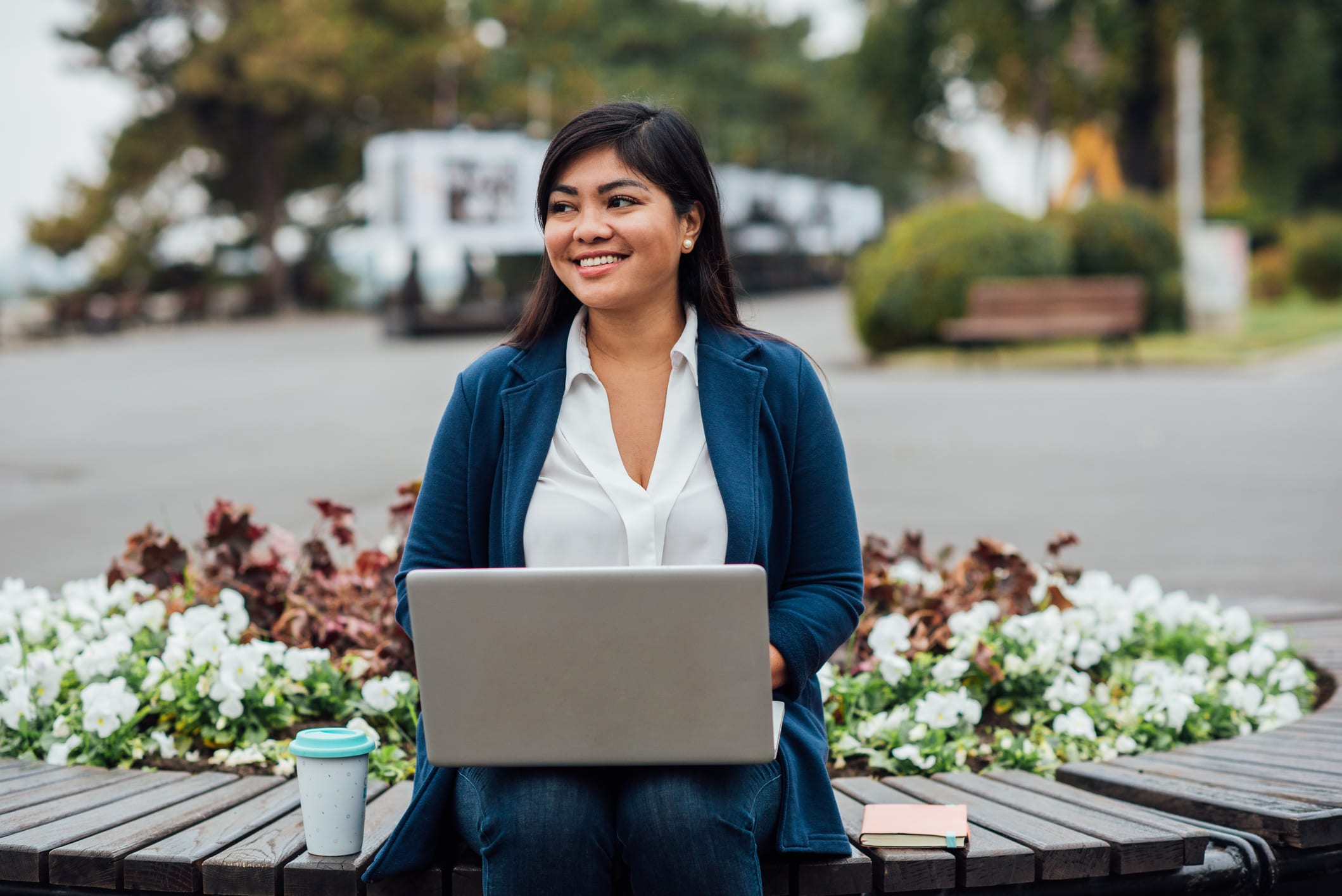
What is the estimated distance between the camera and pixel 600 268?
2.65m

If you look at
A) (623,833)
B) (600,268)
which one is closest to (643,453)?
(600,268)

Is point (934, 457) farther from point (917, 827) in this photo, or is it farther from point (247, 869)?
point (247, 869)

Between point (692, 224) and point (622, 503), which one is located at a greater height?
point (692, 224)

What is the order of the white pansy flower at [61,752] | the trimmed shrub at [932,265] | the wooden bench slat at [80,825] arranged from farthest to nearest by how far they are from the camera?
the trimmed shrub at [932,265] < the white pansy flower at [61,752] < the wooden bench slat at [80,825]

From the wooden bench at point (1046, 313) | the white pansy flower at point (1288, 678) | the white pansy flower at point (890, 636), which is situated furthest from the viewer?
the wooden bench at point (1046, 313)

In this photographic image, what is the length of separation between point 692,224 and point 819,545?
1.99 ft

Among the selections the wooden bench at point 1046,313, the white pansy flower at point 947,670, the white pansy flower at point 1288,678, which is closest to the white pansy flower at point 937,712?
the white pansy flower at point 947,670

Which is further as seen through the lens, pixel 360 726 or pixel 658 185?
pixel 360 726

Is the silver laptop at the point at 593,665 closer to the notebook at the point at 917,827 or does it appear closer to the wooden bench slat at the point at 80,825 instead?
the notebook at the point at 917,827

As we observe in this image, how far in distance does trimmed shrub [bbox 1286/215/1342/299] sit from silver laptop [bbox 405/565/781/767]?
31.5 meters

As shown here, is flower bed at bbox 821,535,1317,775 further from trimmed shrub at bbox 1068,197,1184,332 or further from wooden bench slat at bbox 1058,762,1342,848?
trimmed shrub at bbox 1068,197,1184,332

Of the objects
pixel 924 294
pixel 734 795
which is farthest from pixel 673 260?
pixel 924 294

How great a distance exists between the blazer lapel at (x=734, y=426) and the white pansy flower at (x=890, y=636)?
104cm

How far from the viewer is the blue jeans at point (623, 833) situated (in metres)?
2.30
